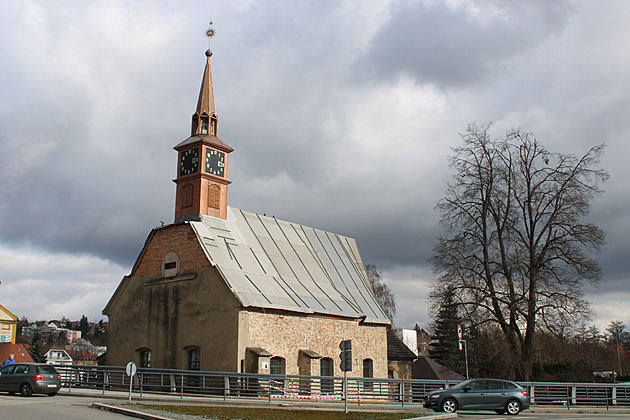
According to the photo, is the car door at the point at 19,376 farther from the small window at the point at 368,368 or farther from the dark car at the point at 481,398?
the small window at the point at 368,368

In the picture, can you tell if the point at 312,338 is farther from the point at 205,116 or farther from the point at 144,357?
the point at 205,116

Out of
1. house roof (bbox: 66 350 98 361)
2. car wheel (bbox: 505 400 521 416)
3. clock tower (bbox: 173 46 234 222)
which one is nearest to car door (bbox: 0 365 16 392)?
clock tower (bbox: 173 46 234 222)

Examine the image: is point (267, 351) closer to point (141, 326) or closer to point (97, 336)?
point (141, 326)

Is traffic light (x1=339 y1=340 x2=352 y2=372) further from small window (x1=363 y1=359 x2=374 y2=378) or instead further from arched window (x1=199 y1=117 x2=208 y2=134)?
arched window (x1=199 y1=117 x2=208 y2=134)

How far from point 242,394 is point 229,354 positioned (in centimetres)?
216

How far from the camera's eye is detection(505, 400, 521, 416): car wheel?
71.8 feet

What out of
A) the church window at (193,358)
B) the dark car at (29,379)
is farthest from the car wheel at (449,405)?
the dark car at (29,379)

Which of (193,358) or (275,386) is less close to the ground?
(193,358)

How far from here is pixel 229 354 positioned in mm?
27781

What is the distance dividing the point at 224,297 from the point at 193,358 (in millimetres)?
3809

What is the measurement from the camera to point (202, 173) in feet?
111

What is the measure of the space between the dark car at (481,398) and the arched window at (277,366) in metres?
9.93

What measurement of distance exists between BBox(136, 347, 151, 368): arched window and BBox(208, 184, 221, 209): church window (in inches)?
353

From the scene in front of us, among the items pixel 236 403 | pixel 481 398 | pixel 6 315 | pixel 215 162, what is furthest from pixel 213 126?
pixel 6 315
